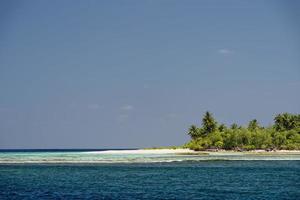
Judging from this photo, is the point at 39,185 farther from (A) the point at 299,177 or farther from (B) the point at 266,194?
(A) the point at 299,177

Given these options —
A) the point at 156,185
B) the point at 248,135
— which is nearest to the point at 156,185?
the point at 156,185

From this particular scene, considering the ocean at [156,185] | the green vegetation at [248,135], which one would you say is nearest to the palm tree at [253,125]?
the green vegetation at [248,135]

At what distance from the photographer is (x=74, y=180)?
51.4 m

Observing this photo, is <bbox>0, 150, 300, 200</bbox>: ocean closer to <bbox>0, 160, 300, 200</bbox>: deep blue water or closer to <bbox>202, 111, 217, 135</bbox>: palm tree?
<bbox>0, 160, 300, 200</bbox>: deep blue water

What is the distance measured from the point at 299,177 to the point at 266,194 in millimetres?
14565

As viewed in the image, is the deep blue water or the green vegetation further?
the green vegetation

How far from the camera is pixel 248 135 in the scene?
12394 cm

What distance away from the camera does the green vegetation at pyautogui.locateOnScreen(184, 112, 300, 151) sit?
12306 cm

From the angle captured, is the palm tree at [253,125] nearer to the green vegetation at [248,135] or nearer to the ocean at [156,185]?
the green vegetation at [248,135]

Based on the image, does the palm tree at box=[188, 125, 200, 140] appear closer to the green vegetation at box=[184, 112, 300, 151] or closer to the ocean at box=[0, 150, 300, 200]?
the green vegetation at box=[184, 112, 300, 151]

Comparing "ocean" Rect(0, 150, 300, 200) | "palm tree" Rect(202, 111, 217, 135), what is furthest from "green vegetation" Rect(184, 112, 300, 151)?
"ocean" Rect(0, 150, 300, 200)

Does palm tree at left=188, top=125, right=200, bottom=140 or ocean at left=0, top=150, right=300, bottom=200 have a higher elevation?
palm tree at left=188, top=125, right=200, bottom=140

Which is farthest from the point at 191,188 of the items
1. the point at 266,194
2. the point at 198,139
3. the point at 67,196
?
Answer: the point at 198,139

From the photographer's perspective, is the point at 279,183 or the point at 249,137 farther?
the point at 249,137
